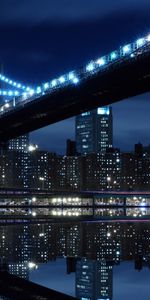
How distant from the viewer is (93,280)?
11.8 metres

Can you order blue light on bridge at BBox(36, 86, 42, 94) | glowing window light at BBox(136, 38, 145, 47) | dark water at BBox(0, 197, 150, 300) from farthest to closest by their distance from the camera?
1. blue light on bridge at BBox(36, 86, 42, 94)
2. glowing window light at BBox(136, 38, 145, 47)
3. dark water at BBox(0, 197, 150, 300)

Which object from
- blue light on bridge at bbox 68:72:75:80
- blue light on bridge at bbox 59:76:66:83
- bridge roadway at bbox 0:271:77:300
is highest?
blue light on bridge at bbox 59:76:66:83

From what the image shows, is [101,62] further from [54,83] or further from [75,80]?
[54,83]

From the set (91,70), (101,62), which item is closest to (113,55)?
(101,62)

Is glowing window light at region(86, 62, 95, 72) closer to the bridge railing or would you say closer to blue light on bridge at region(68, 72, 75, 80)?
the bridge railing

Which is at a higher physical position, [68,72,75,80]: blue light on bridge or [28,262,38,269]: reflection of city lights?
[68,72,75,80]: blue light on bridge

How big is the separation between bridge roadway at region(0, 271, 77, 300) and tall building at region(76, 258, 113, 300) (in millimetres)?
384

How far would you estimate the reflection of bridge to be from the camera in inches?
1647

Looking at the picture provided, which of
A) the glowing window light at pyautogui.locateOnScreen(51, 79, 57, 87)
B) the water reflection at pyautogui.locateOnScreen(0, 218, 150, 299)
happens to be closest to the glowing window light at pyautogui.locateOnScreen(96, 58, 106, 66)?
the glowing window light at pyautogui.locateOnScreen(51, 79, 57, 87)

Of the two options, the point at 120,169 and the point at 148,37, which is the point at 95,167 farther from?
the point at 148,37

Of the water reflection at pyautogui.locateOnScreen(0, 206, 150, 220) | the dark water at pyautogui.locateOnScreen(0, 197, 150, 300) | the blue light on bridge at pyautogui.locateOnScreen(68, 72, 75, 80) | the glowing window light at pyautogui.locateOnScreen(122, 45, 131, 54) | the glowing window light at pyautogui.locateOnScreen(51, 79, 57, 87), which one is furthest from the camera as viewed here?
the water reflection at pyautogui.locateOnScreen(0, 206, 150, 220)

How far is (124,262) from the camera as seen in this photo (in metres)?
15.0

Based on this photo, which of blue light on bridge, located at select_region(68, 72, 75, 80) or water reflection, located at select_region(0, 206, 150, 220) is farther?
water reflection, located at select_region(0, 206, 150, 220)

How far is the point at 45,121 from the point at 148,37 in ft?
86.1
